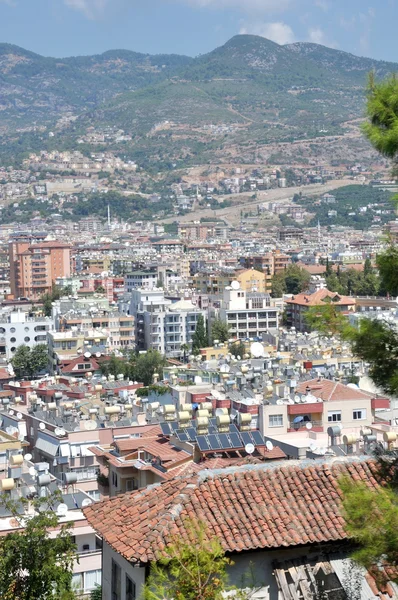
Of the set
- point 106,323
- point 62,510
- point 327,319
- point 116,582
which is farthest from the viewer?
point 106,323

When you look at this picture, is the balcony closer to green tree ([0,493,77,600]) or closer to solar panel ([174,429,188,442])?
solar panel ([174,429,188,442])

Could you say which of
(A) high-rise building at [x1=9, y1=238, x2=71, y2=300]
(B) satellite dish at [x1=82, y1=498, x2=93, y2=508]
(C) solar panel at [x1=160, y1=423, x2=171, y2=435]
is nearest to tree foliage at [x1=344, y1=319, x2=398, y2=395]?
(B) satellite dish at [x1=82, y1=498, x2=93, y2=508]

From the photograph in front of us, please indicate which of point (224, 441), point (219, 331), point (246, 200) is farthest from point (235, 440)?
point (246, 200)

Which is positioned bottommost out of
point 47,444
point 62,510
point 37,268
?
point 47,444

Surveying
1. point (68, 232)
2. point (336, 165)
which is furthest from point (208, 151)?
point (68, 232)

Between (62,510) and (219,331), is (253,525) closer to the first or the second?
(62,510)
